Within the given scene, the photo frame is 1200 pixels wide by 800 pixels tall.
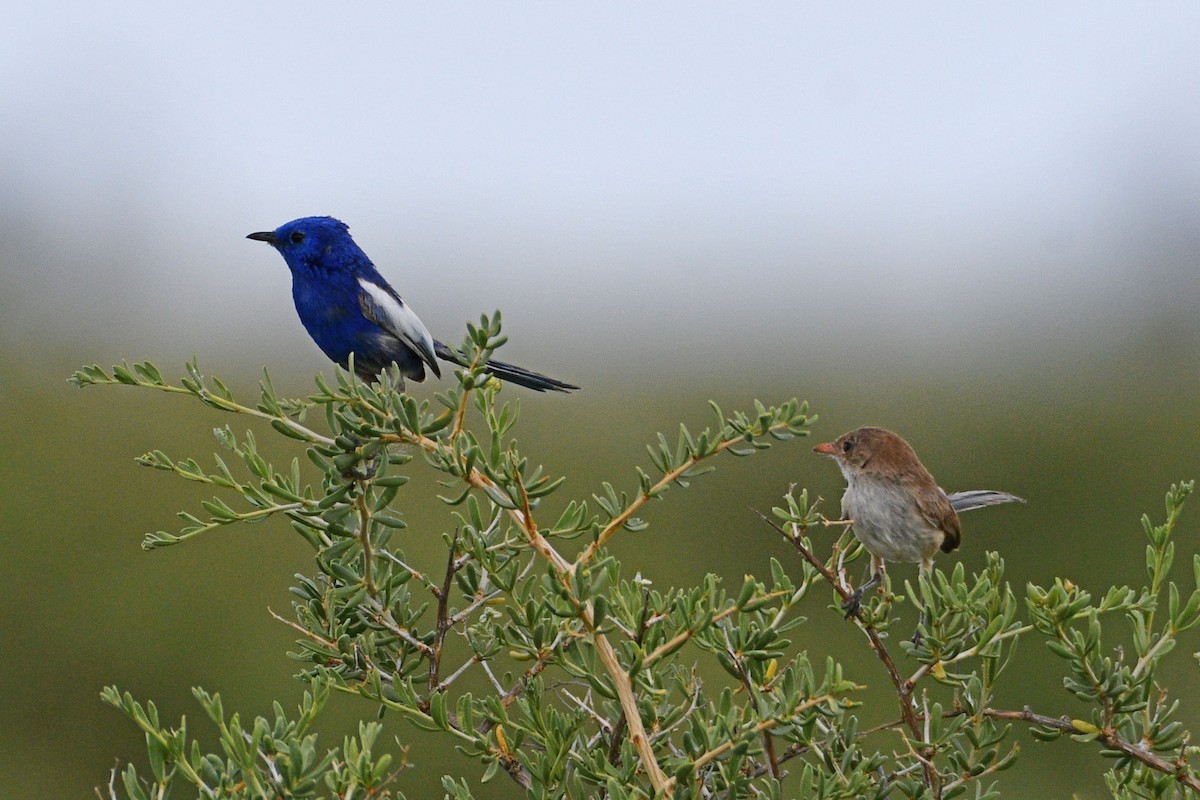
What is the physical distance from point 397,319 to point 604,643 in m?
2.64

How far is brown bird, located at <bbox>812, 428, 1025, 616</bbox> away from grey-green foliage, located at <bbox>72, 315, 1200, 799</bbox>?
0.35m

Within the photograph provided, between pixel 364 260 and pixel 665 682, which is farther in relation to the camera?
pixel 364 260

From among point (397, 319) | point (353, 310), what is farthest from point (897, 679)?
point (353, 310)

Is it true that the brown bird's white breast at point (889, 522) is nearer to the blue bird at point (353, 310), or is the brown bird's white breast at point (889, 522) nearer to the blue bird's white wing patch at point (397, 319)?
the blue bird at point (353, 310)

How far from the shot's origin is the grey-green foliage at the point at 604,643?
205 cm

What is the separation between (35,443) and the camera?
11.1 m

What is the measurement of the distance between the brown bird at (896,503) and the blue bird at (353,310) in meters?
1.48

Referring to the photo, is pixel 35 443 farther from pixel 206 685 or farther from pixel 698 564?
pixel 698 564

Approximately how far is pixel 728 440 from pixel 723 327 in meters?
20.3

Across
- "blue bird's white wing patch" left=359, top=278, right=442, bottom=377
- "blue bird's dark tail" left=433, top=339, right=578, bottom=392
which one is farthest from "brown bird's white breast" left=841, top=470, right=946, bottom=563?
"blue bird's white wing patch" left=359, top=278, right=442, bottom=377

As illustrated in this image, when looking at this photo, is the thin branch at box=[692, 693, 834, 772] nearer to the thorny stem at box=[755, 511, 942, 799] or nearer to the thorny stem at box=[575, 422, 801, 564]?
the thorny stem at box=[755, 511, 942, 799]

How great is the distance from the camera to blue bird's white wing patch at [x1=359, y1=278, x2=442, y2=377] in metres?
4.49

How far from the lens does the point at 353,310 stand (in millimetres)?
4527

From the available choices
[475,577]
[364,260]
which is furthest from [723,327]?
[475,577]
